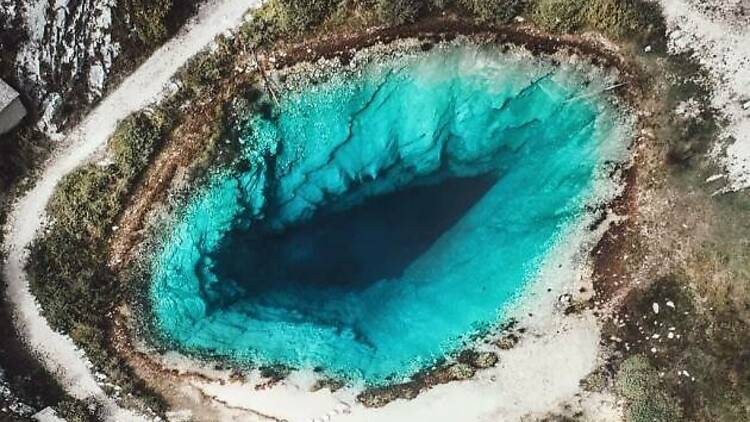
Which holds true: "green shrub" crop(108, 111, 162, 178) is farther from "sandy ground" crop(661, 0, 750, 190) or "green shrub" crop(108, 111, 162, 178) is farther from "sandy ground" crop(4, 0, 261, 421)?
"sandy ground" crop(661, 0, 750, 190)

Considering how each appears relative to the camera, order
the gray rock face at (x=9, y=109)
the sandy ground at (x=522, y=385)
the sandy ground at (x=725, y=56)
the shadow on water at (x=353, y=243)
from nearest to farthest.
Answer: the gray rock face at (x=9, y=109), the sandy ground at (x=725, y=56), the sandy ground at (x=522, y=385), the shadow on water at (x=353, y=243)

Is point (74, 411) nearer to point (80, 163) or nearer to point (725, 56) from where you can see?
point (80, 163)

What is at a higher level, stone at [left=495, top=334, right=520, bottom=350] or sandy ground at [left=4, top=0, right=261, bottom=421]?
sandy ground at [left=4, top=0, right=261, bottom=421]

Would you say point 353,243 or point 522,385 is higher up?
point 353,243

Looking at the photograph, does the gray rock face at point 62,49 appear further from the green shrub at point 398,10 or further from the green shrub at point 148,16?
the green shrub at point 398,10

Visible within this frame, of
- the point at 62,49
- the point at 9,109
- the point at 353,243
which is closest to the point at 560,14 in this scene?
the point at 353,243

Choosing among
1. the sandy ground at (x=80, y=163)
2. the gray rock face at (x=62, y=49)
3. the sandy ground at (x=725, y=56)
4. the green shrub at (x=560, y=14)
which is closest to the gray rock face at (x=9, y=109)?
the gray rock face at (x=62, y=49)

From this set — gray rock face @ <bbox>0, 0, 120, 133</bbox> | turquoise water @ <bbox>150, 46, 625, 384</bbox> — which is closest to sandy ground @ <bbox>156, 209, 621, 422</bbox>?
turquoise water @ <bbox>150, 46, 625, 384</bbox>
